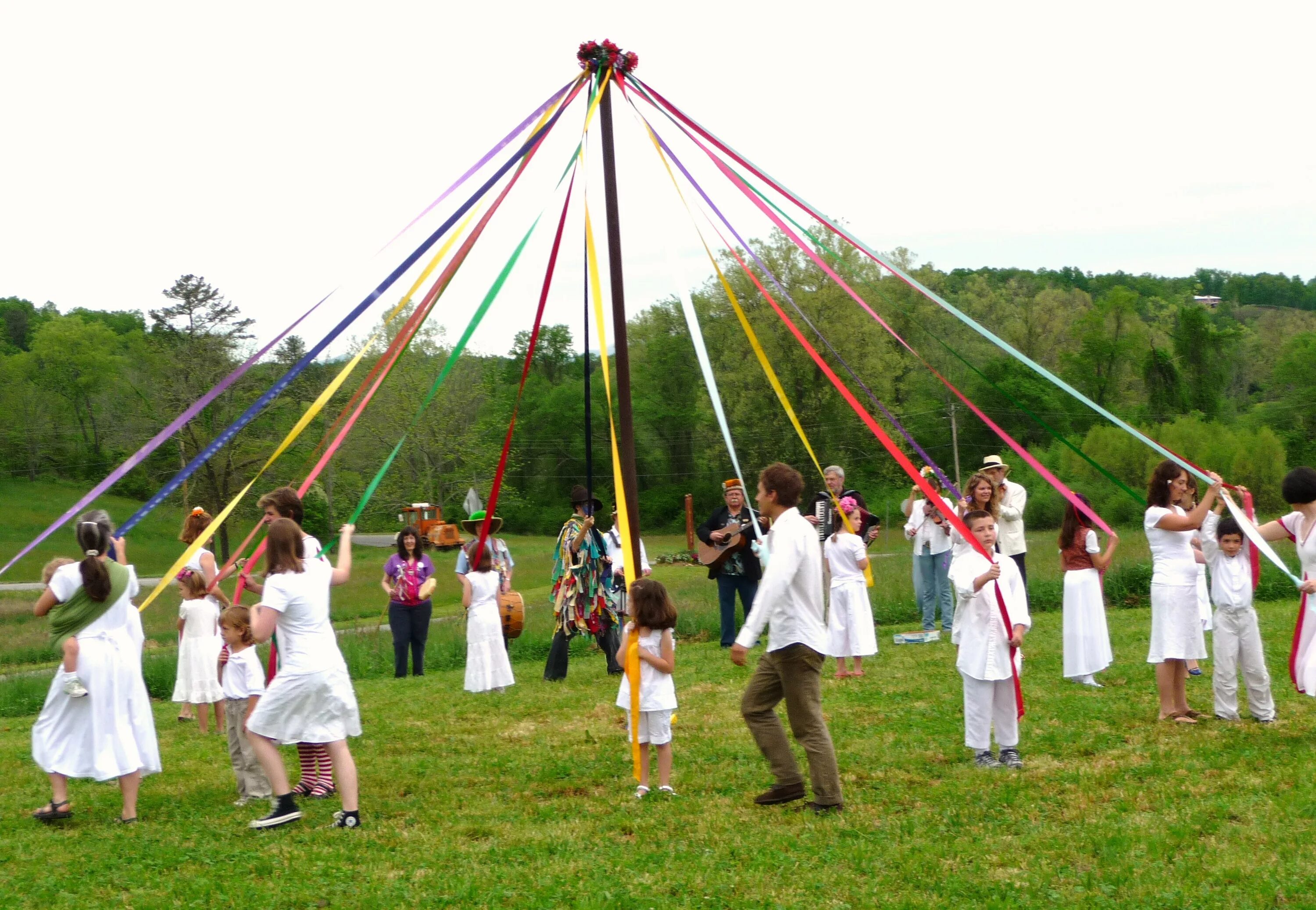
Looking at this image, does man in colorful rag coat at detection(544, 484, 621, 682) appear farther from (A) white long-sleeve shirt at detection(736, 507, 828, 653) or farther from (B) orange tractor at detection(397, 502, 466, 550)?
(B) orange tractor at detection(397, 502, 466, 550)

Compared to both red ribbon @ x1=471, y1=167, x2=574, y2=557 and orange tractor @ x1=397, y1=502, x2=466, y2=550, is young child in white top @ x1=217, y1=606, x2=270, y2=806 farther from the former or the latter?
orange tractor @ x1=397, y1=502, x2=466, y2=550

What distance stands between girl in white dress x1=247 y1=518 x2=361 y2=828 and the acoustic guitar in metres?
6.04

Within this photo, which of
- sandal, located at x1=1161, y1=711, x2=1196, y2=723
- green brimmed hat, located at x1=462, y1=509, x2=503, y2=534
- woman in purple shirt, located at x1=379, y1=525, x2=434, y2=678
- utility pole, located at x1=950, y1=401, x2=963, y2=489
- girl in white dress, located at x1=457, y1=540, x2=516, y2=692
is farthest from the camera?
utility pole, located at x1=950, y1=401, x2=963, y2=489

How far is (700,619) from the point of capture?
13758 millimetres

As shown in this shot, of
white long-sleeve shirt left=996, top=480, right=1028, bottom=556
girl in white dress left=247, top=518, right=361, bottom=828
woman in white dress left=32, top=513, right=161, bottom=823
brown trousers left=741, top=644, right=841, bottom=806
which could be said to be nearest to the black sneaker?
girl in white dress left=247, top=518, right=361, bottom=828

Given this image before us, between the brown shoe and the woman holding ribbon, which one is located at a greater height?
the woman holding ribbon

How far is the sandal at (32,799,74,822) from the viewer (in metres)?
5.85

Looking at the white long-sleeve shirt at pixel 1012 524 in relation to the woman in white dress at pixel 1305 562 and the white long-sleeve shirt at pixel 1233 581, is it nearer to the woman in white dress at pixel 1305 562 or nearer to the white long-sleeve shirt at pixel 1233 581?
the white long-sleeve shirt at pixel 1233 581

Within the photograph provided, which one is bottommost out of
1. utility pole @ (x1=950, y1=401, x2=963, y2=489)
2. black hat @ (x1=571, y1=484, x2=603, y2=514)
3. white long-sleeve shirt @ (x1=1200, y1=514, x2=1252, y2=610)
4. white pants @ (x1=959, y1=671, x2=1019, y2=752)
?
white pants @ (x1=959, y1=671, x2=1019, y2=752)

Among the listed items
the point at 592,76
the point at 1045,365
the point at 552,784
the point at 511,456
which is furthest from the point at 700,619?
the point at 1045,365

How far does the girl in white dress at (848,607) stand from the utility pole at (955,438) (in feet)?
74.0

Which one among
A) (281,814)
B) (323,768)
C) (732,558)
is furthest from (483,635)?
(281,814)

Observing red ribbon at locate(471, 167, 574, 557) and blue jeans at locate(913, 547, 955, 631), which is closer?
red ribbon at locate(471, 167, 574, 557)

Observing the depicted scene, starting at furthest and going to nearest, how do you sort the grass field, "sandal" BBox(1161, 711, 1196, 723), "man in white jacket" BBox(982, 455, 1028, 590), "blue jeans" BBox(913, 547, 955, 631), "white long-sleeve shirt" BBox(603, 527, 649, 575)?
"blue jeans" BBox(913, 547, 955, 631)
"white long-sleeve shirt" BBox(603, 527, 649, 575)
"man in white jacket" BBox(982, 455, 1028, 590)
"sandal" BBox(1161, 711, 1196, 723)
the grass field
